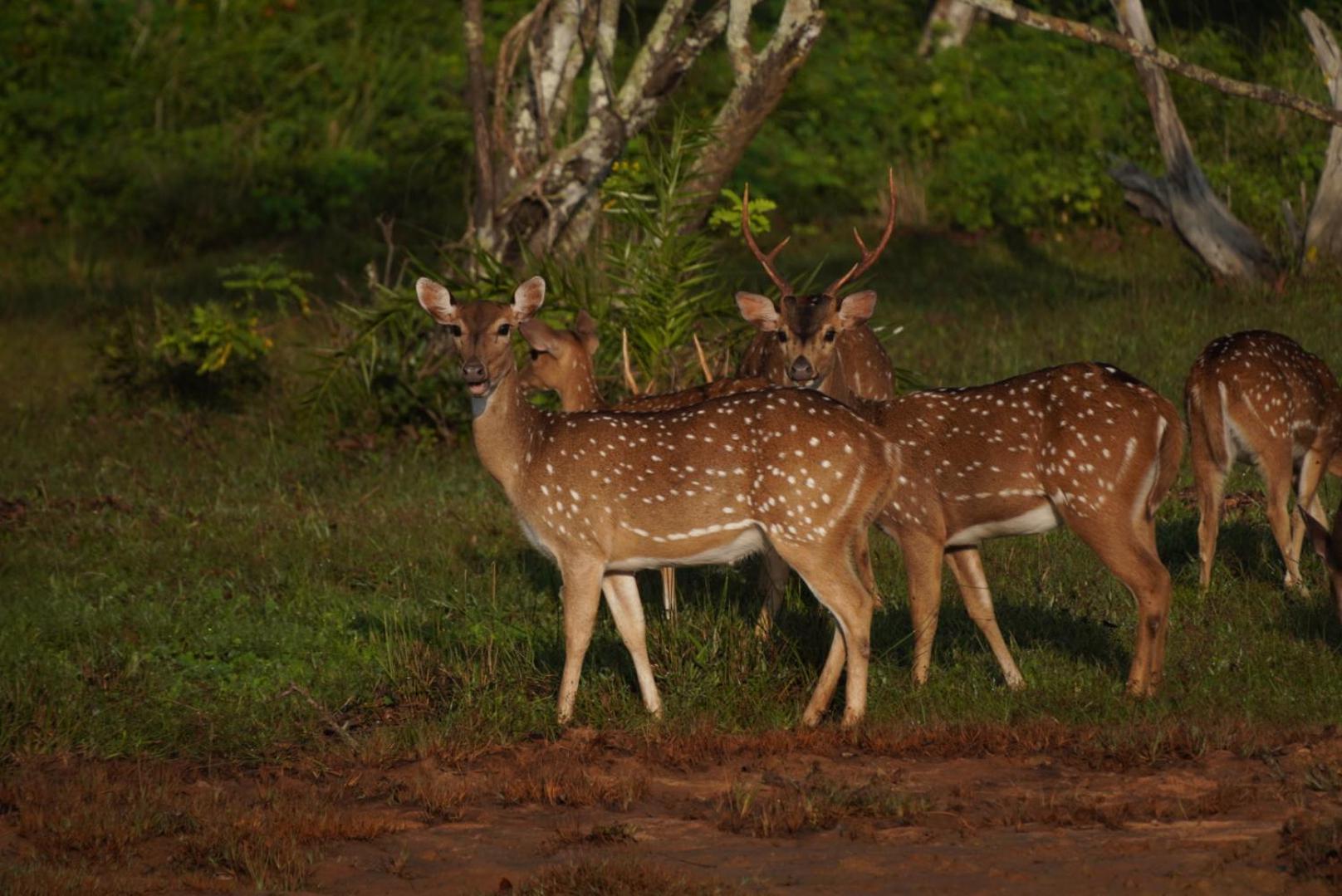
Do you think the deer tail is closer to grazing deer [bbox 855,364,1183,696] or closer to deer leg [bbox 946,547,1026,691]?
grazing deer [bbox 855,364,1183,696]

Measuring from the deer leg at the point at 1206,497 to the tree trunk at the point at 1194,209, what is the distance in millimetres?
6394

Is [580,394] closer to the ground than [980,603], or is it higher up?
higher up

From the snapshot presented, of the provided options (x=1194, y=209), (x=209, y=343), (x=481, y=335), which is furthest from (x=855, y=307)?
(x=1194, y=209)

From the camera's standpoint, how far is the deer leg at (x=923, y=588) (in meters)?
8.84

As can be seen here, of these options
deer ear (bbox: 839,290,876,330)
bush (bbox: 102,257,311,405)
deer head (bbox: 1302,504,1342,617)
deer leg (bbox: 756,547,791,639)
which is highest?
deer ear (bbox: 839,290,876,330)

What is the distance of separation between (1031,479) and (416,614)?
315 centimetres

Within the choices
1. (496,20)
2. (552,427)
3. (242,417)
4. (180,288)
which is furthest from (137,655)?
(496,20)

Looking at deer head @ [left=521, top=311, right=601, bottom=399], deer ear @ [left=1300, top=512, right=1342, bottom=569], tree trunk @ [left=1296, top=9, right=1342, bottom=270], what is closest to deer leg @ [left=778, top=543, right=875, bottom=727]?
deer ear @ [left=1300, top=512, right=1342, bottom=569]

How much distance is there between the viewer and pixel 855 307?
1018cm

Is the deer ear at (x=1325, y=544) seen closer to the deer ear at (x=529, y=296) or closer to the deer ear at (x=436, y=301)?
the deer ear at (x=529, y=296)

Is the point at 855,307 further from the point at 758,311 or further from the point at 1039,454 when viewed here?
the point at 1039,454

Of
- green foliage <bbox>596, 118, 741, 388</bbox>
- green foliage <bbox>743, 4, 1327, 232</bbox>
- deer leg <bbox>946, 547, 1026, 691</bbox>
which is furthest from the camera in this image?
green foliage <bbox>743, 4, 1327, 232</bbox>

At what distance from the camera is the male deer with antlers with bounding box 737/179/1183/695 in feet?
28.0

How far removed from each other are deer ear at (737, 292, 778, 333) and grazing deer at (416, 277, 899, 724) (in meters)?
1.74
